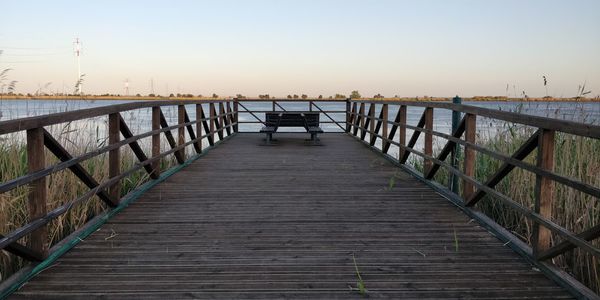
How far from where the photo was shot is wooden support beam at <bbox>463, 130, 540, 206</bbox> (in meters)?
3.63

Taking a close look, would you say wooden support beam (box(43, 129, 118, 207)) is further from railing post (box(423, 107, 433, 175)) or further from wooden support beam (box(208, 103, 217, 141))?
wooden support beam (box(208, 103, 217, 141))

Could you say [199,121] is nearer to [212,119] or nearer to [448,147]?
[212,119]

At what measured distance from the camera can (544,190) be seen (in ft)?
11.3

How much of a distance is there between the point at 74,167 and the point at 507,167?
3.27 m

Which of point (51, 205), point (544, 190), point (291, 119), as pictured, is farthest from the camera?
point (291, 119)

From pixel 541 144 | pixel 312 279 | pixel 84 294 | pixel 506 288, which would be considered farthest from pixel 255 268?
pixel 541 144

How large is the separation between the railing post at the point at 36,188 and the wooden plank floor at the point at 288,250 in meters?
0.21

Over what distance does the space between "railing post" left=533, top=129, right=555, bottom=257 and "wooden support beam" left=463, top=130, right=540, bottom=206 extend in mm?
99

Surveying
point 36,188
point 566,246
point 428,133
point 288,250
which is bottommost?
point 288,250

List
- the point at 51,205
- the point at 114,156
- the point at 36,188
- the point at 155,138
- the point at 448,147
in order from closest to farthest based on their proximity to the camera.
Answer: the point at 36,188
the point at 51,205
the point at 114,156
the point at 448,147
the point at 155,138

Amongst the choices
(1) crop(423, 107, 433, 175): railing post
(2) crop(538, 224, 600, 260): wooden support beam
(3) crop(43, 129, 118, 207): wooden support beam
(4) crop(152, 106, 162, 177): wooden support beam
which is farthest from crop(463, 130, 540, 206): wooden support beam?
(4) crop(152, 106, 162, 177): wooden support beam

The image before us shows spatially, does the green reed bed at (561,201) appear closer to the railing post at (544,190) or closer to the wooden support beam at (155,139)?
the railing post at (544,190)

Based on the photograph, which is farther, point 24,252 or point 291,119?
point 291,119

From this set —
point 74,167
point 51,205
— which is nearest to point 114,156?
point 51,205
